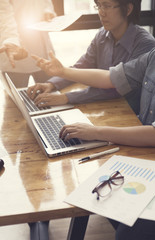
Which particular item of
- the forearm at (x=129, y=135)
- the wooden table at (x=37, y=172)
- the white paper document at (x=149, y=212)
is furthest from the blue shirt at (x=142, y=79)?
the white paper document at (x=149, y=212)

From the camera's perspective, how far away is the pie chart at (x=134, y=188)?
88cm

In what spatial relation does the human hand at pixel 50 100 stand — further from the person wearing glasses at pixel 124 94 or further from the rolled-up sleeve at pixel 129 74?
the rolled-up sleeve at pixel 129 74

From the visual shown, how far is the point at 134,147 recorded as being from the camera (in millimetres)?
1122

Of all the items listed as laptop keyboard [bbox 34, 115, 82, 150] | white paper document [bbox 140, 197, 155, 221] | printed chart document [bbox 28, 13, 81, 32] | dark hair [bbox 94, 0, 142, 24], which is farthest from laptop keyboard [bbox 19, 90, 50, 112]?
white paper document [bbox 140, 197, 155, 221]

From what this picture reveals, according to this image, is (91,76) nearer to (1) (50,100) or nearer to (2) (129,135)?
(1) (50,100)

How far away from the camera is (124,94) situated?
1.51 meters

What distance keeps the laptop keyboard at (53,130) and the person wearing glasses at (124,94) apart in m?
Answer: 0.02

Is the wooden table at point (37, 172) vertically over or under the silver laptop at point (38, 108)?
over

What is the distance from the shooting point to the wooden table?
828 millimetres

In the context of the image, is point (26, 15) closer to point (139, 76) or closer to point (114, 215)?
point (139, 76)

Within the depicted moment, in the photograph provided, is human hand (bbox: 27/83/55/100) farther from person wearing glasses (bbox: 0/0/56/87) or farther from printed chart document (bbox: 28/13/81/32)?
printed chart document (bbox: 28/13/81/32)

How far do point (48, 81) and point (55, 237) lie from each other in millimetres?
848

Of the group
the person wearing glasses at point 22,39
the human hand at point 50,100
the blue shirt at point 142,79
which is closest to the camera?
the blue shirt at point 142,79

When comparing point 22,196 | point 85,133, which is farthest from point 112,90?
point 22,196
